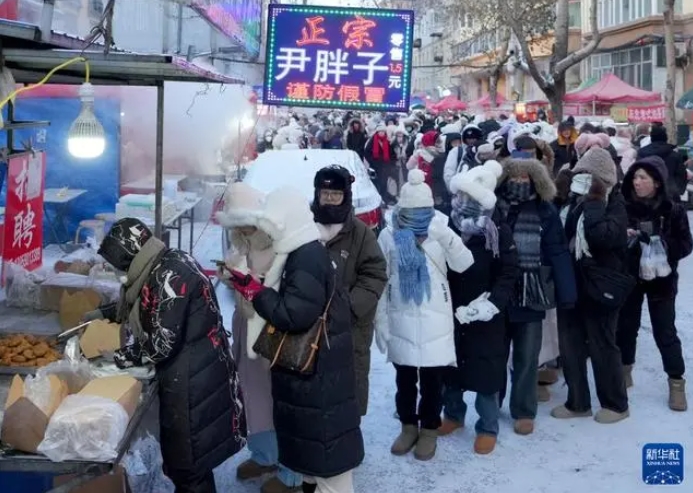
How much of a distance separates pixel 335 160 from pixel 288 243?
6556 millimetres

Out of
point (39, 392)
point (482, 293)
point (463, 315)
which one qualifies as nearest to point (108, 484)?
point (39, 392)

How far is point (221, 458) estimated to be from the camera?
3717 mm

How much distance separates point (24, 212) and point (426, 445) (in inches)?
140

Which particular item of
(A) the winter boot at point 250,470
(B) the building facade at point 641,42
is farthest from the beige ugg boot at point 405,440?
(B) the building facade at point 641,42

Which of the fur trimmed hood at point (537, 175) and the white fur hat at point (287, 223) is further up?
the fur trimmed hood at point (537, 175)

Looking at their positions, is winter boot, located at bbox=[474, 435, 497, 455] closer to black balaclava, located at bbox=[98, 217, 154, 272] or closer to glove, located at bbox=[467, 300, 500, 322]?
glove, located at bbox=[467, 300, 500, 322]

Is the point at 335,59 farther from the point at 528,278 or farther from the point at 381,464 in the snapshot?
the point at 381,464

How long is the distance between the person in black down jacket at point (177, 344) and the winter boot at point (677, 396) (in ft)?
11.9

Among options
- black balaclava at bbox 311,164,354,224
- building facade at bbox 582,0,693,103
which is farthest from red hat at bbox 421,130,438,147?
building facade at bbox 582,0,693,103

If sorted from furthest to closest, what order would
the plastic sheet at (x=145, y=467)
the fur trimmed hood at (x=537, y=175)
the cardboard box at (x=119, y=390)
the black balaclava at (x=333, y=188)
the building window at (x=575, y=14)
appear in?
the building window at (x=575, y=14) → the fur trimmed hood at (x=537, y=175) → the plastic sheet at (x=145, y=467) → the black balaclava at (x=333, y=188) → the cardboard box at (x=119, y=390)

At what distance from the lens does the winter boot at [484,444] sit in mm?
5168

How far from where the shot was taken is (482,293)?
4898mm

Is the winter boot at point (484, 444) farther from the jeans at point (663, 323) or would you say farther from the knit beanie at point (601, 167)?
the knit beanie at point (601, 167)

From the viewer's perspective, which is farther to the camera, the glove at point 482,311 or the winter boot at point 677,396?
the winter boot at point 677,396
